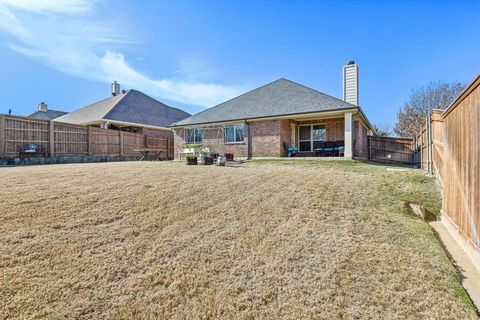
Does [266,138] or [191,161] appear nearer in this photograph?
[191,161]

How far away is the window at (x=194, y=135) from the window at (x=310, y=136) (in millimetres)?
6513

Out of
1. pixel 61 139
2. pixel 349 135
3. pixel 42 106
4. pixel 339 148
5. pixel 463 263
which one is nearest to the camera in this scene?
pixel 463 263

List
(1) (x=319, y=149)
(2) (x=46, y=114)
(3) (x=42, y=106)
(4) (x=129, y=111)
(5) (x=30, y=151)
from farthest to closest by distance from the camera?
(3) (x=42, y=106), (2) (x=46, y=114), (4) (x=129, y=111), (1) (x=319, y=149), (5) (x=30, y=151)

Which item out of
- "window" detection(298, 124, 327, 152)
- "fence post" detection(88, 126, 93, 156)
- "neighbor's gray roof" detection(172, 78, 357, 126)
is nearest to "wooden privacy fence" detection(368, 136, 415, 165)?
"window" detection(298, 124, 327, 152)

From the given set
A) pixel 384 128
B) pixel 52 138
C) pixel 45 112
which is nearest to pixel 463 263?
pixel 52 138

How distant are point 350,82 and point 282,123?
16.3 feet

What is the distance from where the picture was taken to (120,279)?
2635 millimetres

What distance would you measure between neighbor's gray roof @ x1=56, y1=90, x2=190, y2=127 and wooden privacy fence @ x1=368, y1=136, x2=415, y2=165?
17423 millimetres

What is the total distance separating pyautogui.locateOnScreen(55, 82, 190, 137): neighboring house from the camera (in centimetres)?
2003

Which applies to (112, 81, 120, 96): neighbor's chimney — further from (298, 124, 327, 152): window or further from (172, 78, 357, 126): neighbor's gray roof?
(298, 124, 327, 152): window

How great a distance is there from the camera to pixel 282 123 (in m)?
14.4

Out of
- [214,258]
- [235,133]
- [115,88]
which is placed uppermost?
[115,88]

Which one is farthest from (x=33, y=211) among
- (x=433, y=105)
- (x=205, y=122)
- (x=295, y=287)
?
(x=433, y=105)

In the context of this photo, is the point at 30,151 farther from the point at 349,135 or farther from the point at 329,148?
the point at 349,135
